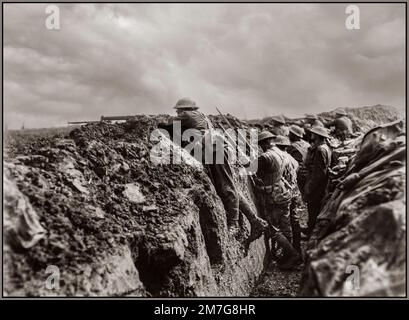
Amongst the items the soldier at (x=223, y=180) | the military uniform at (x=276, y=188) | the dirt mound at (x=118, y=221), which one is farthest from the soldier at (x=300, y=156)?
the dirt mound at (x=118, y=221)

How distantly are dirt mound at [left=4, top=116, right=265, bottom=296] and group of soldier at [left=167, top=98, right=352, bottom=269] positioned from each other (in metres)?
0.35

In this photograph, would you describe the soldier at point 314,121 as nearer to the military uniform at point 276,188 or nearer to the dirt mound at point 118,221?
the military uniform at point 276,188

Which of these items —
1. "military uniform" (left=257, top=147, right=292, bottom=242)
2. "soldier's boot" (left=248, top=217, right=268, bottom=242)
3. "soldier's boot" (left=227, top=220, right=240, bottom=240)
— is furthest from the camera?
"military uniform" (left=257, top=147, right=292, bottom=242)

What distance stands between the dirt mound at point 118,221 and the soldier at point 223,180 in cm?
25

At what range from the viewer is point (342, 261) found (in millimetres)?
3941

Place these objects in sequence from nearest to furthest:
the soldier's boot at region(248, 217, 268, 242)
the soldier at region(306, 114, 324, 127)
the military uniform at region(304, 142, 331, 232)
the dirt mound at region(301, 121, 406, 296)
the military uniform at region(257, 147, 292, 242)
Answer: the dirt mound at region(301, 121, 406, 296) < the soldier's boot at region(248, 217, 268, 242) < the military uniform at region(304, 142, 331, 232) < the military uniform at region(257, 147, 292, 242) < the soldier at region(306, 114, 324, 127)

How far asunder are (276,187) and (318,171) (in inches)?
33.4

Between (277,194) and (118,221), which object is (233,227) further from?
(118,221)

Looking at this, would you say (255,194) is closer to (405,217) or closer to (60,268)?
(405,217)

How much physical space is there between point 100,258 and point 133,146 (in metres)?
2.20

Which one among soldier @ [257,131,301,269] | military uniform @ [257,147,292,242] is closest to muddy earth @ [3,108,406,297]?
soldier @ [257,131,301,269]

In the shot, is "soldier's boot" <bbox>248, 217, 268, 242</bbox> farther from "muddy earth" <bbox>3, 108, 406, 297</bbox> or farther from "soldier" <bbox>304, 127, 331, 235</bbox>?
"soldier" <bbox>304, 127, 331, 235</bbox>

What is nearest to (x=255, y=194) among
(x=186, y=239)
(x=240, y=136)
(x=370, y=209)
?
(x=240, y=136)

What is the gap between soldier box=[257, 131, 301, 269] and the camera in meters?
6.99
